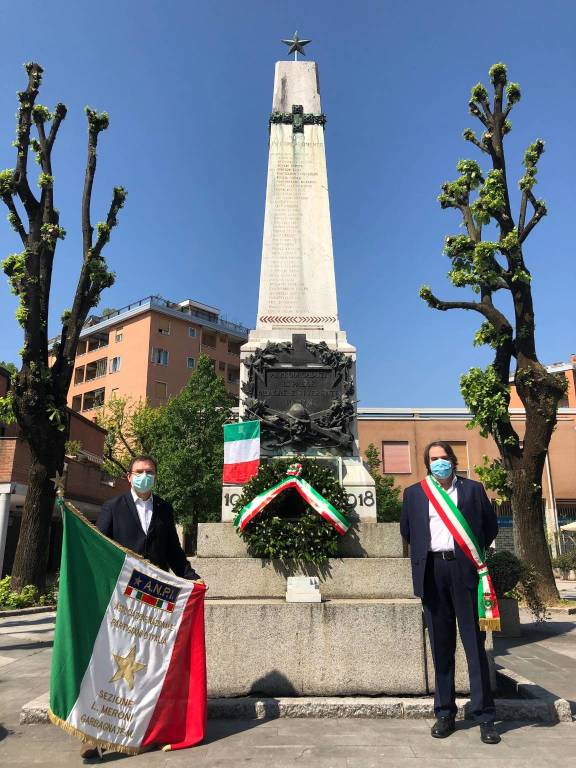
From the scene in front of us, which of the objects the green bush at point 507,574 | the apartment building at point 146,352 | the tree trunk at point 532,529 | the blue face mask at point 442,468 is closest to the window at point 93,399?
the apartment building at point 146,352

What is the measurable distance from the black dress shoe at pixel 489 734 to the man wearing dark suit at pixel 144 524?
2.27 metres

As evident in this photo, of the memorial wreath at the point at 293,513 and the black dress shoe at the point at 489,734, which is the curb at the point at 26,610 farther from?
the black dress shoe at the point at 489,734

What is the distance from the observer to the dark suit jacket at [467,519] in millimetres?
4133

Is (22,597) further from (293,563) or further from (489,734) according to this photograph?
(489,734)

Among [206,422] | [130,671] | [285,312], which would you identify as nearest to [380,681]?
[130,671]

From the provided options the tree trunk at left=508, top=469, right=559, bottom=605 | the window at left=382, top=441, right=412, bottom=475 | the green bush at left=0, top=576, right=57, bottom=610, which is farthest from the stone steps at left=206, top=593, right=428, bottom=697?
the window at left=382, top=441, right=412, bottom=475

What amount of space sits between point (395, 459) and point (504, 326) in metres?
22.0

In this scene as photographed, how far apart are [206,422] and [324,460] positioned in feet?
63.3

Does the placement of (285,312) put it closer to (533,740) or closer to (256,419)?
(256,419)

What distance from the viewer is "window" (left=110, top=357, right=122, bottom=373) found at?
4763 cm

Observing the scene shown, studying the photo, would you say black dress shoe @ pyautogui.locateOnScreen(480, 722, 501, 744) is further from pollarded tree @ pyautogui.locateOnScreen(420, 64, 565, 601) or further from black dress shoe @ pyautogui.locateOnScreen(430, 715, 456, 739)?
pollarded tree @ pyautogui.locateOnScreen(420, 64, 565, 601)

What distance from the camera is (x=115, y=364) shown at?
48000 millimetres

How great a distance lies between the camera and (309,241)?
29.7 ft

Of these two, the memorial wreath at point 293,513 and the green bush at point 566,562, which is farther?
the green bush at point 566,562
